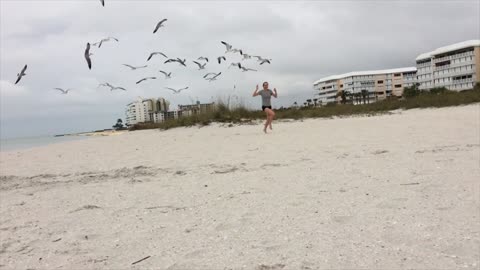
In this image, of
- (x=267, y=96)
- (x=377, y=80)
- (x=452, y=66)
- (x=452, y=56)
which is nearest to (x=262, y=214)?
(x=267, y=96)

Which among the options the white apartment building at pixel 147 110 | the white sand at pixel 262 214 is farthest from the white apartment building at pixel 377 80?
the white sand at pixel 262 214

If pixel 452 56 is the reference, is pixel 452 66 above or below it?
below

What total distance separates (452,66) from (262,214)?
85444 millimetres

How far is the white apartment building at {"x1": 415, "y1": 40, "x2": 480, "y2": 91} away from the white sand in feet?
249

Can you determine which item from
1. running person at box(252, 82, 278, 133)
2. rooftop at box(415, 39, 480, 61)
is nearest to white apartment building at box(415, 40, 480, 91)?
rooftop at box(415, 39, 480, 61)

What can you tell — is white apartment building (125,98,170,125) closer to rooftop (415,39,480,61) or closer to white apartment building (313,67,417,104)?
rooftop (415,39,480,61)

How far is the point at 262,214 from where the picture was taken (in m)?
4.13

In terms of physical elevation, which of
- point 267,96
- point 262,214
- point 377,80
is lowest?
point 262,214

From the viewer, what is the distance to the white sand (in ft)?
10.1

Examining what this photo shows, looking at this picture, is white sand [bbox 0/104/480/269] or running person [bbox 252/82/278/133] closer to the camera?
white sand [bbox 0/104/480/269]

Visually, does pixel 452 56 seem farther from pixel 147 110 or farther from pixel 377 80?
pixel 147 110

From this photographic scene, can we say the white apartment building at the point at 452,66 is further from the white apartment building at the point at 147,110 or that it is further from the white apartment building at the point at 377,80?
the white apartment building at the point at 147,110

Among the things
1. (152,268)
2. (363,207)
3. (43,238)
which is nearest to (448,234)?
(363,207)

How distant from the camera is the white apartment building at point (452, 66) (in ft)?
243
